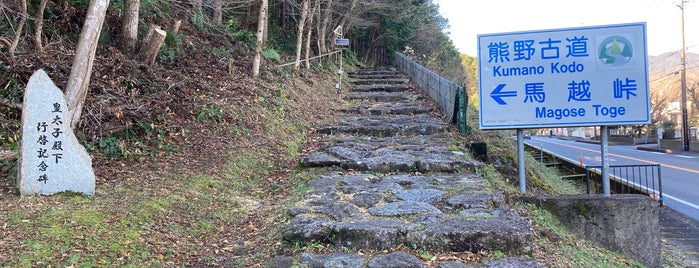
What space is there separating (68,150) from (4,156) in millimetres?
962

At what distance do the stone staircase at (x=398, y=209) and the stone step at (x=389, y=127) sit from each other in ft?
0.94

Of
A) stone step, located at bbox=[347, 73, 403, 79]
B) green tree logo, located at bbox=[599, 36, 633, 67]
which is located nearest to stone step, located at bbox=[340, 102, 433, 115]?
green tree logo, located at bbox=[599, 36, 633, 67]

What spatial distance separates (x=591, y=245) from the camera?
15.6ft

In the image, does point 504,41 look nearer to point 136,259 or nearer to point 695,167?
→ point 136,259

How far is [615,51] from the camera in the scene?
5.22 m

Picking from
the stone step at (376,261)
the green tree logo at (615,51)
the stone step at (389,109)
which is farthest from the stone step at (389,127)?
the stone step at (376,261)

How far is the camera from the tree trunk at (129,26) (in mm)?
7152

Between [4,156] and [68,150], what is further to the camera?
[4,156]

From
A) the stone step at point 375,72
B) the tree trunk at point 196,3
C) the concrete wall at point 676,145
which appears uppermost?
the tree trunk at point 196,3

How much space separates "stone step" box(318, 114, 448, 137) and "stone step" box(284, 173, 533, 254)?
313cm

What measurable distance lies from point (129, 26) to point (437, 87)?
23.5 ft

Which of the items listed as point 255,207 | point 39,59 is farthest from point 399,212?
point 39,59

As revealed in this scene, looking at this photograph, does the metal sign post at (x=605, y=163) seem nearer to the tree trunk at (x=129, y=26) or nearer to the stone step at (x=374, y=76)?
the tree trunk at (x=129, y=26)

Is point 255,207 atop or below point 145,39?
below
